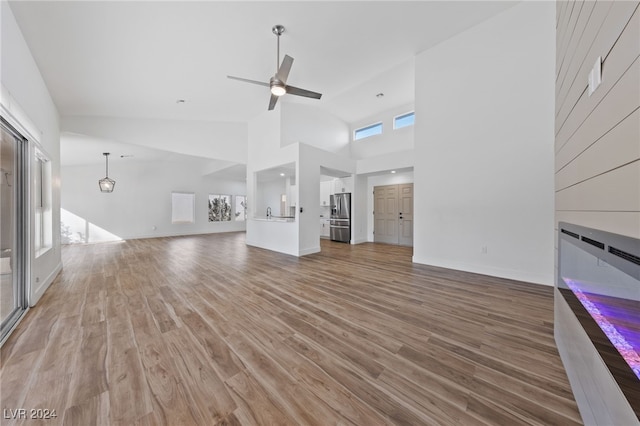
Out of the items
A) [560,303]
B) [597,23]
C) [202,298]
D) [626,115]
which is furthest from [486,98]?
[202,298]

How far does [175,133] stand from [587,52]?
7114 millimetres

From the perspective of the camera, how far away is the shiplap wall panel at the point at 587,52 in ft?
2.91

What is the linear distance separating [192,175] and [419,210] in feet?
30.9

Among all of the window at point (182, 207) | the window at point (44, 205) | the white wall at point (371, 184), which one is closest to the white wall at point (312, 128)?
the white wall at point (371, 184)

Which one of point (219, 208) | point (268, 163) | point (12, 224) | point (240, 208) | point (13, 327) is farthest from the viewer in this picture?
point (240, 208)

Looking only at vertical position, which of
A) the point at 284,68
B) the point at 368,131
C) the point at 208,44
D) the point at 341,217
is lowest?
the point at 341,217

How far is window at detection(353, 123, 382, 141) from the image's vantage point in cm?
749

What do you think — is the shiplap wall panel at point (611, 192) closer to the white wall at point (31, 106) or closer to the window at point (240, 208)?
the white wall at point (31, 106)

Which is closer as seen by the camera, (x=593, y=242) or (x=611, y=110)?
(x=611, y=110)

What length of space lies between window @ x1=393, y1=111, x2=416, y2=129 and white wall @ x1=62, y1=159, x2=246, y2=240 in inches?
298

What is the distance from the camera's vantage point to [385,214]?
7508mm

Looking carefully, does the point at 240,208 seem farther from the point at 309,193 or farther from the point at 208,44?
the point at 208,44

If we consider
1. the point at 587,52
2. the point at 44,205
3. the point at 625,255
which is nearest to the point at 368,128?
the point at 587,52

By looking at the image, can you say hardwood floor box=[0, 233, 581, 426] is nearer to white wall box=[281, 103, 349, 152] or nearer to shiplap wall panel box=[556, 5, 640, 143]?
shiplap wall panel box=[556, 5, 640, 143]
